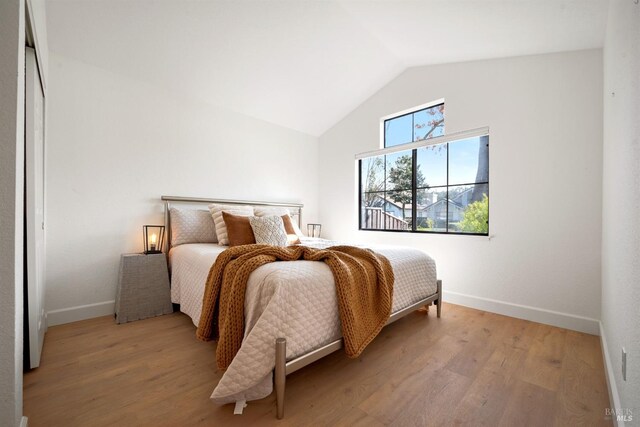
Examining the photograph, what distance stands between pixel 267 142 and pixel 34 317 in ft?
9.45

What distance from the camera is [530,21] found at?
80.7 inches

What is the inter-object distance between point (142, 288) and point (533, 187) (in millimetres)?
3640

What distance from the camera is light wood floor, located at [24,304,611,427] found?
50.7 inches

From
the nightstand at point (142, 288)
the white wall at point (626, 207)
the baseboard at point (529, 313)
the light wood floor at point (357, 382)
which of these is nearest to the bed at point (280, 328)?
the light wood floor at point (357, 382)

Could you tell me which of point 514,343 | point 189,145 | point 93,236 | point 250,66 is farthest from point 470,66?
point 93,236

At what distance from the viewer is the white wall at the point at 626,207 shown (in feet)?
3.28

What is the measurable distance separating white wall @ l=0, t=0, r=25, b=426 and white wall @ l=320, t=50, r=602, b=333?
127 inches

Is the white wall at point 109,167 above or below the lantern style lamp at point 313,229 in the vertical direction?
above

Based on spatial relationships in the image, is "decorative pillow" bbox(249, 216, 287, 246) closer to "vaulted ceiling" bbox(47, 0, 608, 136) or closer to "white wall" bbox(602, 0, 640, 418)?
"vaulted ceiling" bbox(47, 0, 608, 136)

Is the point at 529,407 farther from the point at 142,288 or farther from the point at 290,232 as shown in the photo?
the point at 142,288

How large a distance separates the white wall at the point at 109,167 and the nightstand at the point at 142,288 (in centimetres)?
32

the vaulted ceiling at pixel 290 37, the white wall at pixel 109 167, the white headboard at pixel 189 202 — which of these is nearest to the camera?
the vaulted ceiling at pixel 290 37

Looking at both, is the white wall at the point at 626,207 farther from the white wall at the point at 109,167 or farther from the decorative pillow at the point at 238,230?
the white wall at the point at 109,167

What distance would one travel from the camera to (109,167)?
258cm
